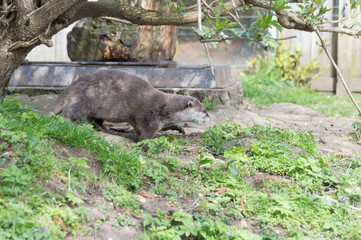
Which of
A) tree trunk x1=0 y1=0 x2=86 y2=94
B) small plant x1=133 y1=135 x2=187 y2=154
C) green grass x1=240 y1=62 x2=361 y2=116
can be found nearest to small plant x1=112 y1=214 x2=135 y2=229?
small plant x1=133 y1=135 x2=187 y2=154

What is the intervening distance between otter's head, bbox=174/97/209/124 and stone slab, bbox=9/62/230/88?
1.25 m

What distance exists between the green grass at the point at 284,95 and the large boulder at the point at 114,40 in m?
2.58

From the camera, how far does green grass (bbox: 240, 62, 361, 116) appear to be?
839 centimetres

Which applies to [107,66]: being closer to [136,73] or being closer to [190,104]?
[136,73]

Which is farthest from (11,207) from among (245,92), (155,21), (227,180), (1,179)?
(245,92)

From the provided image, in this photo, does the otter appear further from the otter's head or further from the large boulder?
the large boulder

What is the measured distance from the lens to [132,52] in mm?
7250

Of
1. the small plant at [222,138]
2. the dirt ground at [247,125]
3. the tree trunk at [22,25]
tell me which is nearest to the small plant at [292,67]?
the dirt ground at [247,125]

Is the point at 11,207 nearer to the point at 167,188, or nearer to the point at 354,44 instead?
the point at 167,188

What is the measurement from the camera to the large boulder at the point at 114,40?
7059mm

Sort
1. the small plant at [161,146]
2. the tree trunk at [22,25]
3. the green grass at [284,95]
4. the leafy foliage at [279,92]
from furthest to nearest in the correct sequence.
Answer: the leafy foliage at [279,92], the green grass at [284,95], the small plant at [161,146], the tree trunk at [22,25]

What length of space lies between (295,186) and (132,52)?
14.2 ft

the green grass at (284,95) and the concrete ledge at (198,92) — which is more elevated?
the concrete ledge at (198,92)

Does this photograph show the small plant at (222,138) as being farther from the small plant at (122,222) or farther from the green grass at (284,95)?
the green grass at (284,95)
